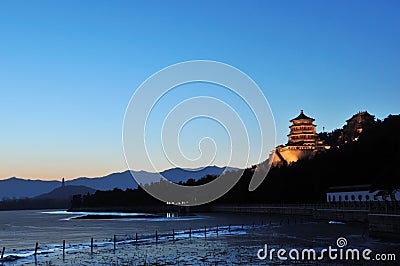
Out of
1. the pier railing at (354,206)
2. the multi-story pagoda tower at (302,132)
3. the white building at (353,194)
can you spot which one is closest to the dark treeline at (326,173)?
the white building at (353,194)

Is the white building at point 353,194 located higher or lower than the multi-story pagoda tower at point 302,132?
lower

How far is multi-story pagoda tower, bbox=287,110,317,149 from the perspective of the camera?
5404 inches

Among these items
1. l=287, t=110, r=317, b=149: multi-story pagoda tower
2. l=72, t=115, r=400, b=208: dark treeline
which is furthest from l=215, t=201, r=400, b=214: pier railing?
l=287, t=110, r=317, b=149: multi-story pagoda tower

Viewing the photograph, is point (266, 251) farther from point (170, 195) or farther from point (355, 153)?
point (170, 195)

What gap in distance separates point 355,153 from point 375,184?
4438 cm

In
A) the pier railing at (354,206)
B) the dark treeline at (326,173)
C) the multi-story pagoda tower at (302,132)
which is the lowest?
the pier railing at (354,206)

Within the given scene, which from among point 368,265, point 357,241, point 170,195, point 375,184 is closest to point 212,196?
point 170,195

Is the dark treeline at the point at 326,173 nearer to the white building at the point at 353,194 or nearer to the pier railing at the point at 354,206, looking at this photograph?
the white building at the point at 353,194

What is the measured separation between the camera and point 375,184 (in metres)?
44.8

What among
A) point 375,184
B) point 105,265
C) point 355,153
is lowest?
point 105,265

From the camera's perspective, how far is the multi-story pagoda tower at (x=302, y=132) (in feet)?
450

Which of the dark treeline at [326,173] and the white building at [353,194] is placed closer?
the white building at [353,194]

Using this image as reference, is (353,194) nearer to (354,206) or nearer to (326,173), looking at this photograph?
(354,206)

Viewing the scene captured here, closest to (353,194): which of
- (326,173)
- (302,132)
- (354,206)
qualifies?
(354,206)
